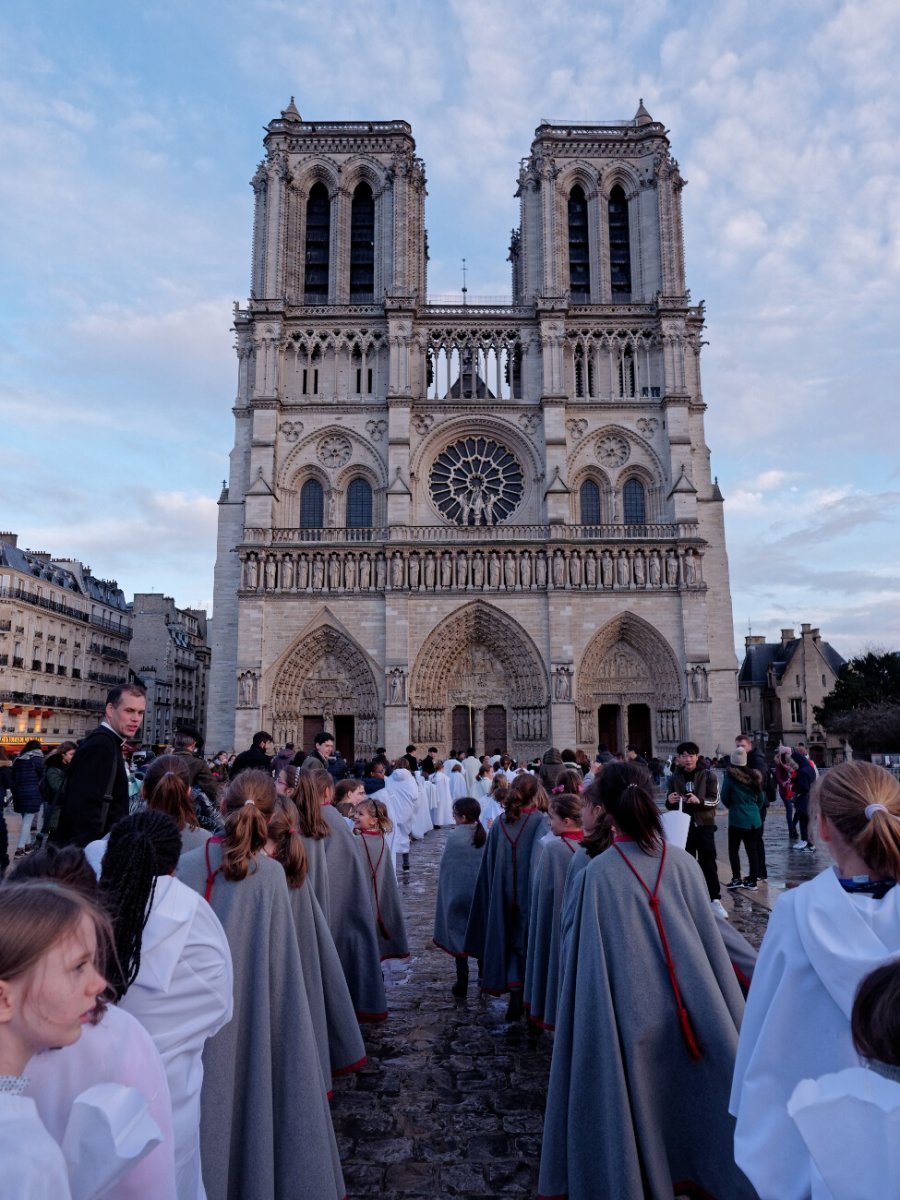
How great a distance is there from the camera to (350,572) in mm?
24906

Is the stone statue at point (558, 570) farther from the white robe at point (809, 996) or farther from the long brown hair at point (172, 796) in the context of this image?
the white robe at point (809, 996)

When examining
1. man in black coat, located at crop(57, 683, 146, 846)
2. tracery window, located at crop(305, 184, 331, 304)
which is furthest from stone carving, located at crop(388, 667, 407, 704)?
man in black coat, located at crop(57, 683, 146, 846)

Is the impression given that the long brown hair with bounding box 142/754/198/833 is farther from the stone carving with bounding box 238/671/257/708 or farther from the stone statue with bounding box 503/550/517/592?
the stone statue with bounding box 503/550/517/592

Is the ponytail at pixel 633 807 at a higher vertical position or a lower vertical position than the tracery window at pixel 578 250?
lower

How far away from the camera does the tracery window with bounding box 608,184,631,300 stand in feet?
92.4

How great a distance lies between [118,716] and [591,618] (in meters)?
21.1

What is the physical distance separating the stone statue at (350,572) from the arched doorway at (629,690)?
24.0 feet

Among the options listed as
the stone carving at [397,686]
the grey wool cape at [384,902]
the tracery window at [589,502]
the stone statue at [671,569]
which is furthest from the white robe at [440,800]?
Result: the tracery window at [589,502]

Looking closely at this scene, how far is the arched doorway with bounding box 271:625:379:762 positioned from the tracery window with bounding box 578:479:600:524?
333 inches

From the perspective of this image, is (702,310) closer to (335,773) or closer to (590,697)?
(590,697)

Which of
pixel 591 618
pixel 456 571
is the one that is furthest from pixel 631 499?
pixel 456 571

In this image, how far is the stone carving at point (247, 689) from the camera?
24.0 metres

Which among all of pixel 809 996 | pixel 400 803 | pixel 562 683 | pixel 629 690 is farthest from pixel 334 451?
pixel 809 996

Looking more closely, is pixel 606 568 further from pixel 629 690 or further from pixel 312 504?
pixel 312 504
